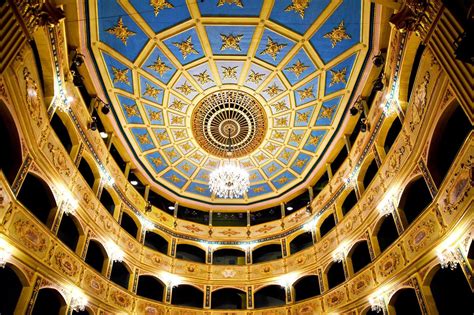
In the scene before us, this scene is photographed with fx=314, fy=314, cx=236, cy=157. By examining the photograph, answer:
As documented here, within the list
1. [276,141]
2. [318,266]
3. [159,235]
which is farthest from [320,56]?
[159,235]

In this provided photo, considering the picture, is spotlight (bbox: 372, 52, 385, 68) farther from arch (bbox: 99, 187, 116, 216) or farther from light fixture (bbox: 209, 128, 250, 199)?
arch (bbox: 99, 187, 116, 216)

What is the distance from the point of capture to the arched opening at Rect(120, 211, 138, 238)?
14172mm

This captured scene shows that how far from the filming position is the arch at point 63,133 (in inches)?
405

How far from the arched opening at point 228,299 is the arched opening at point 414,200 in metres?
8.39

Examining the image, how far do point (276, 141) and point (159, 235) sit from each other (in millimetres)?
7188

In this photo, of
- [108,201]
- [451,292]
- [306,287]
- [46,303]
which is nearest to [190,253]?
[108,201]

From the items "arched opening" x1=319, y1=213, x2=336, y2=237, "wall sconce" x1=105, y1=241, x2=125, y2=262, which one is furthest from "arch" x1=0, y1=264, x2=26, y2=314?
"arched opening" x1=319, y1=213, x2=336, y2=237

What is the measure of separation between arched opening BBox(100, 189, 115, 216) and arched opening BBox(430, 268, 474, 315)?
37.8 ft

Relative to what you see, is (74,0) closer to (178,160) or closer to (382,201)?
(178,160)

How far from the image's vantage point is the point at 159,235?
15148 mm

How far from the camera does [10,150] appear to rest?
7.44 metres

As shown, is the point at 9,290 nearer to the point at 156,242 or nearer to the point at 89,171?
the point at 89,171

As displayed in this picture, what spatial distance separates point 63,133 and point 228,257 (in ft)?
31.9

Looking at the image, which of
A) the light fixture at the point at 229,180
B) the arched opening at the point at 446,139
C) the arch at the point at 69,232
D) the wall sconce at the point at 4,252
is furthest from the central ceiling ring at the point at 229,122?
the wall sconce at the point at 4,252
